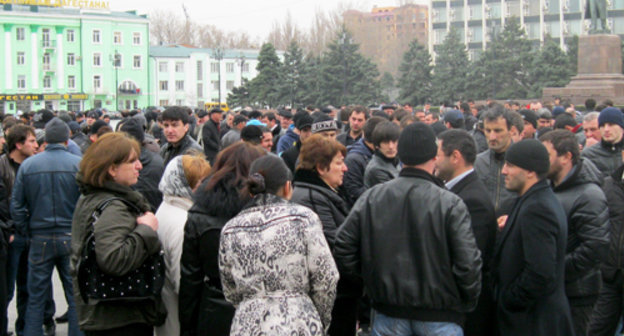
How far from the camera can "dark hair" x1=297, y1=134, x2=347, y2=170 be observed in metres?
4.67

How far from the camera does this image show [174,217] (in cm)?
436

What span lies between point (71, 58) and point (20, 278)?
7986 cm

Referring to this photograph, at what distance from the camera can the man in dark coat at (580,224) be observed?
173 inches

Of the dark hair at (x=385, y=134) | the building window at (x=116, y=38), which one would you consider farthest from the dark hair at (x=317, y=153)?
the building window at (x=116, y=38)

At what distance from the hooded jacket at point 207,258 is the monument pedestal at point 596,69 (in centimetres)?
2468

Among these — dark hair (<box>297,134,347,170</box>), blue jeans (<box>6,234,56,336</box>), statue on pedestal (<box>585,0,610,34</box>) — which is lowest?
blue jeans (<box>6,234,56,336</box>)

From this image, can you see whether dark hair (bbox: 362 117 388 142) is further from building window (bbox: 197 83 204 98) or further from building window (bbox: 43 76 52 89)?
building window (bbox: 197 83 204 98)

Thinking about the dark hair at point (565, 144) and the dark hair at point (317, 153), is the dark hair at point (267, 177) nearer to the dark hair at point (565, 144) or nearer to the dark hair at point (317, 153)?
the dark hair at point (317, 153)

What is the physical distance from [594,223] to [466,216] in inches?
50.8

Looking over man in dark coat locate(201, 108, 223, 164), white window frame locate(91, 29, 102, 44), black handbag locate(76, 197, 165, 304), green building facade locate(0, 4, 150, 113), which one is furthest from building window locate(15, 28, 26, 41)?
black handbag locate(76, 197, 165, 304)

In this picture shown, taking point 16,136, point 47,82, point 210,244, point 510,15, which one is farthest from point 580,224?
point 510,15

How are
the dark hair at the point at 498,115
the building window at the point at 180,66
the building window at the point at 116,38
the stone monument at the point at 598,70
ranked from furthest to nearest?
the building window at the point at 180,66 < the building window at the point at 116,38 < the stone monument at the point at 598,70 < the dark hair at the point at 498,115

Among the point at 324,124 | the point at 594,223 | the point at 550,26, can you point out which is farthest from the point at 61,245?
the point at 550,26

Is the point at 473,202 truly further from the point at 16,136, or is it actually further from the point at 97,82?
the point at 97,82
